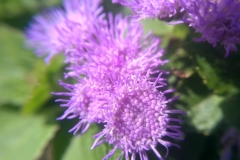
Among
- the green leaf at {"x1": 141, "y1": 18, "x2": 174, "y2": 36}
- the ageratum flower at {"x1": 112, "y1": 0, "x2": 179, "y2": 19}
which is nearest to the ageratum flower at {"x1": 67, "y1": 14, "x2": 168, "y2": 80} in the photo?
the ageratum flower at {"x1": 112, "y1": 0, "x2": 179, "y2": 19}

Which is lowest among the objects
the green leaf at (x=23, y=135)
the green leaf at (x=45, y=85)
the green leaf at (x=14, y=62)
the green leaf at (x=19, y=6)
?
the green leaf at (x=23, y=135)

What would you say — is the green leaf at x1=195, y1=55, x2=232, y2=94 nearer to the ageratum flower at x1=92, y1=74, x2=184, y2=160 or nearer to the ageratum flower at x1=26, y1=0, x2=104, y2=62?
the ageratum flower at x1=92, y1=74, x2=184, y2=160

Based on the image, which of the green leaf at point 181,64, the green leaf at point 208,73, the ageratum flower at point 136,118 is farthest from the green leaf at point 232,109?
the ageratum flower at point 136,118

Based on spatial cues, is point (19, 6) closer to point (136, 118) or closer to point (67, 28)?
point (67, 28)

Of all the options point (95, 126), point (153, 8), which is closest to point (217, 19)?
point (153, 8)

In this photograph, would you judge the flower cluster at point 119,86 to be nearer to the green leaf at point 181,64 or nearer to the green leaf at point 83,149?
the green leaf at point 181,64
